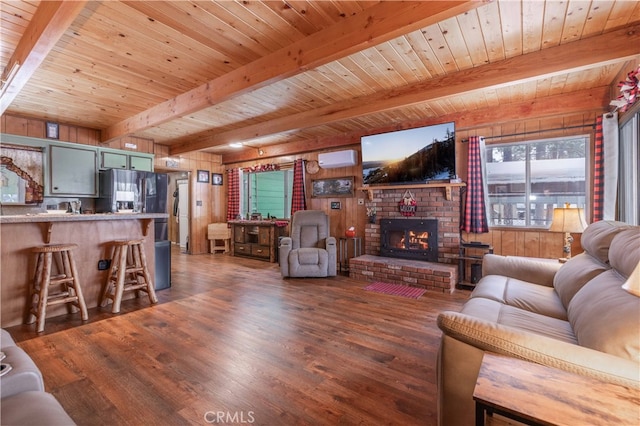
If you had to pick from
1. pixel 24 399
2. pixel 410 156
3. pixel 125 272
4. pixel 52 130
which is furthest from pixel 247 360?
pixel 52 130

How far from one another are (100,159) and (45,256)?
2966 millimetres

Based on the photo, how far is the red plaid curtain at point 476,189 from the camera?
13.0 ft

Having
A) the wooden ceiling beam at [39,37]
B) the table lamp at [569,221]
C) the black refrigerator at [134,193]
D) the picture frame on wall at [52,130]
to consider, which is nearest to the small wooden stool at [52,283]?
the wooden ceiling beam at [39,37]

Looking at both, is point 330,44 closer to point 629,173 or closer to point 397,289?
point 397,289

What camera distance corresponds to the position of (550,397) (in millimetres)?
801

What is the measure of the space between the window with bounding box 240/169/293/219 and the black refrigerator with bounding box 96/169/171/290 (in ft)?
7.22

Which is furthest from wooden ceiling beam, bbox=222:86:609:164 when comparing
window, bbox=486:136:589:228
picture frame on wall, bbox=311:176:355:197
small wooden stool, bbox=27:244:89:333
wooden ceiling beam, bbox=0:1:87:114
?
small wooden stool, bbox=27:244:89:333

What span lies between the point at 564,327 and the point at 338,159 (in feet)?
13.3

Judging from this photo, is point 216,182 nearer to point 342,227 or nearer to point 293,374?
point 342,227

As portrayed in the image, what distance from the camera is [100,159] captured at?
4945 millimetres

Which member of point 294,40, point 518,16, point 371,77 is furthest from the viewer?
point 371,77

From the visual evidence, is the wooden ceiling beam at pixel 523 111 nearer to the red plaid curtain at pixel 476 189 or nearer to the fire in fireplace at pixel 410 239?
the red plaid curtain at pixel 476 189

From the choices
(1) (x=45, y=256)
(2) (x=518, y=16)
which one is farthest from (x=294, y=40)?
(1) (x=45, y=256)

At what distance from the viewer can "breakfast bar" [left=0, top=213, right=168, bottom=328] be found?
263 cm
